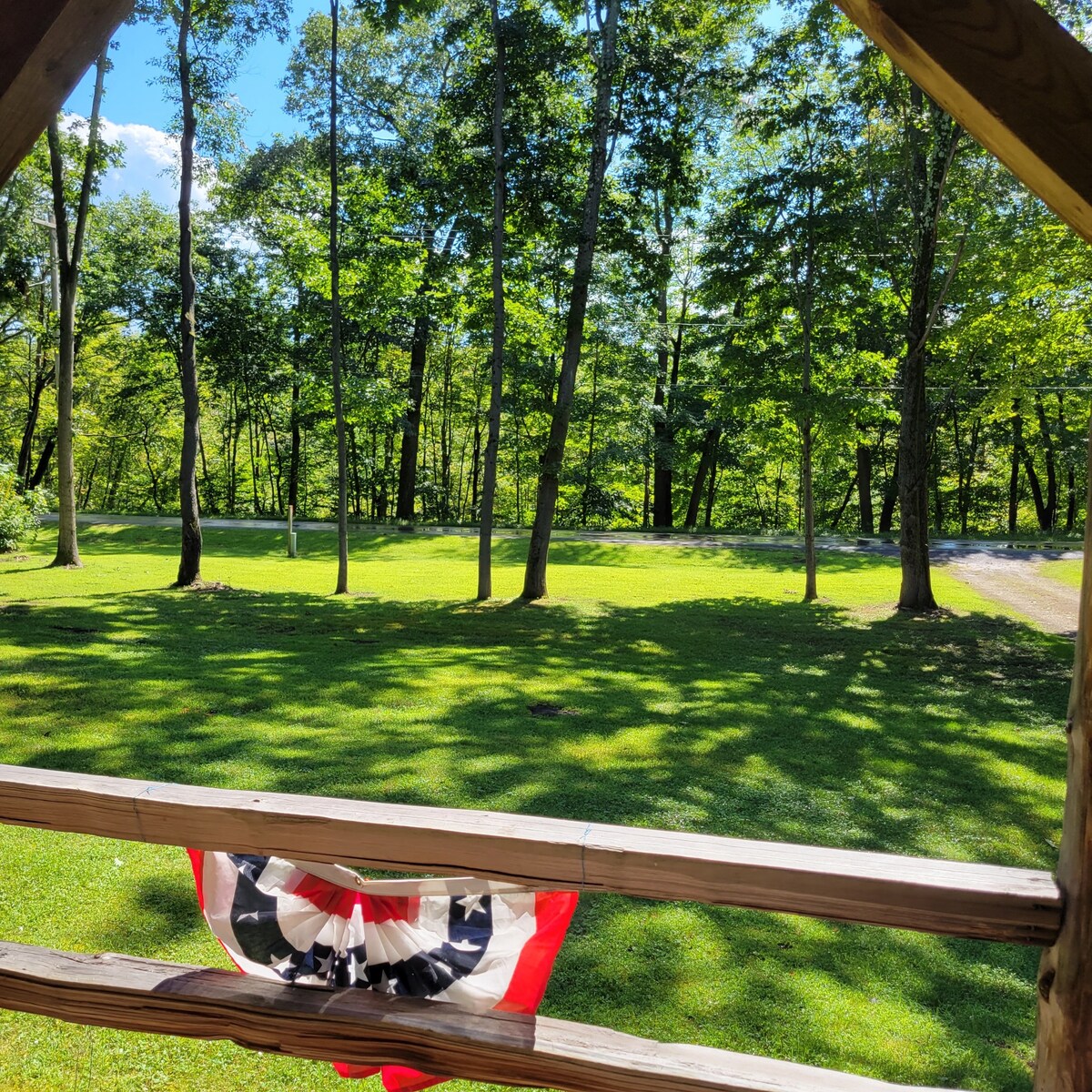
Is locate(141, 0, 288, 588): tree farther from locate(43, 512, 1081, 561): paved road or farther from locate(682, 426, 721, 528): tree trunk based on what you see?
locate(682, 426, 721, 528): tree trunk

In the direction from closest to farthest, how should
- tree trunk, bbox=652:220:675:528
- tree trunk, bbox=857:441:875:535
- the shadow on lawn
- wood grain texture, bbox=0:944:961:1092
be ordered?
wood grain texture, bbox=0:944:961:1092 → the shadow on lawn → tree trunk, bbox=652:220:675:528 → tree trunk, bbox=857:441:875:535

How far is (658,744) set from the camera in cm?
700

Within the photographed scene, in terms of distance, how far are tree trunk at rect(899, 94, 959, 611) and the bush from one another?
60.4 ft

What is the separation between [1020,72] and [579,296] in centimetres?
1353

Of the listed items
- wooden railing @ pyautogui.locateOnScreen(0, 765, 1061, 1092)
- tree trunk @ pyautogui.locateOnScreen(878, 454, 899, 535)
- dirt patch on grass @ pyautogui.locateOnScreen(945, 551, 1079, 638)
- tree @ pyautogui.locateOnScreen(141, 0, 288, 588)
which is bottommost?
dirt patch on grass @ pyautogui.locateOnScreen(945, 551, 1079, 638)

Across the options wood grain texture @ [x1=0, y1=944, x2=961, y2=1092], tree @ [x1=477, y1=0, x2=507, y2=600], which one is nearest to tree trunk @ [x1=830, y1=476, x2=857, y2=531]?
tree @ [x1=477, y1=0, x2=507, y2=600]

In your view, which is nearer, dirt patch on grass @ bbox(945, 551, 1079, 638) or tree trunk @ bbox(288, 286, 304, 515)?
dirt patch on grass @ bbox(945, 551, 1079, 638)

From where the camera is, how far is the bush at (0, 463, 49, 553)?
1816 cm

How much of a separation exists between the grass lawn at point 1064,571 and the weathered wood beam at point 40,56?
839 inches

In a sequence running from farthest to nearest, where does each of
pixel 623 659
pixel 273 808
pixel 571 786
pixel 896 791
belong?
pixel 623 659
pixel 896 791
pixel 571 786
pixel 273 808

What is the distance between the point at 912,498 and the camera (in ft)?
47.9

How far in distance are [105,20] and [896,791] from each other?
645cm

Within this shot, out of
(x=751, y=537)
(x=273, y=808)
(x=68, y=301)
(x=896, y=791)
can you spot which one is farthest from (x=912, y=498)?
(x=68, y=301)

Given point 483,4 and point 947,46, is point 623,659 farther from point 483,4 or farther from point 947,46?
point 483,4
